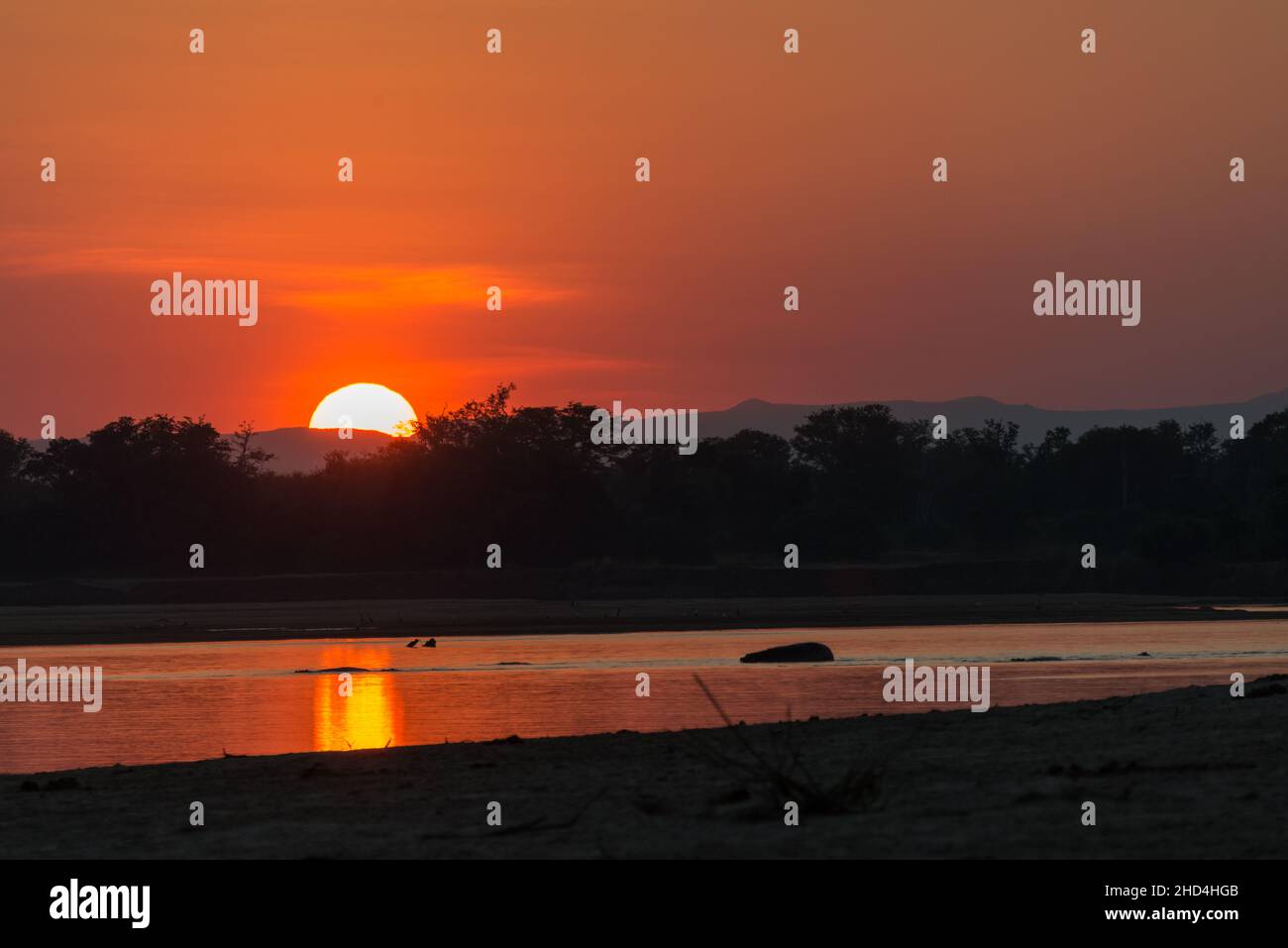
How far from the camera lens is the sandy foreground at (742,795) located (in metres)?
12.2

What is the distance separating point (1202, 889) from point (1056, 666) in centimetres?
3358

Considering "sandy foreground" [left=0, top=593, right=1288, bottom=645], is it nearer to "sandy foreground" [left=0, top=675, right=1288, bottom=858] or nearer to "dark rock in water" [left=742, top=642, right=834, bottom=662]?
"dark rock in water" [left=742, top=642, right=834, bottom=662]

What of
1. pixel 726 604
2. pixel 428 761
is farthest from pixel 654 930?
pixel 726 604

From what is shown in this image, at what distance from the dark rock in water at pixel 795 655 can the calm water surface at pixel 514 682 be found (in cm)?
95

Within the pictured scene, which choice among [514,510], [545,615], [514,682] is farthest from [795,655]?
[514,510]

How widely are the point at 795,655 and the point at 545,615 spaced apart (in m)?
32.5

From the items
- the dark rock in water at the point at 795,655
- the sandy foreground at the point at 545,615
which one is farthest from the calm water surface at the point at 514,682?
the sandy foreground at the point at 545,615

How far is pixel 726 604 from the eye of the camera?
90.6 metres

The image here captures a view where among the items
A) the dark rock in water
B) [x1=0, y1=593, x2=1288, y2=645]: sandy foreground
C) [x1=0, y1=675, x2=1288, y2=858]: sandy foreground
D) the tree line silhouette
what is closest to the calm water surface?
the dark rock in water

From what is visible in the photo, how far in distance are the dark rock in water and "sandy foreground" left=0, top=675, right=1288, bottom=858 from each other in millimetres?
24988

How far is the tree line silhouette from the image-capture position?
341 feet

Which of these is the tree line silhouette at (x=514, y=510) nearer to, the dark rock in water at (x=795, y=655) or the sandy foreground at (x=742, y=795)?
the dark rock in water at (x=795, y=655)

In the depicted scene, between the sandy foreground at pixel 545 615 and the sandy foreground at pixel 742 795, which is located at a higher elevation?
the sandy foreground at pixel 545 615

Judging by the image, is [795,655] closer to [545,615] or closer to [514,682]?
[514,682]
